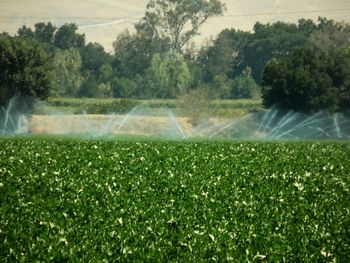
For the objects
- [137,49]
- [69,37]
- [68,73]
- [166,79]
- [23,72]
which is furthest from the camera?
[69,37]

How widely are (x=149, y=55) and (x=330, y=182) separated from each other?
11376 cm

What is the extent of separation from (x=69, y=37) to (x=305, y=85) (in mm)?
92437

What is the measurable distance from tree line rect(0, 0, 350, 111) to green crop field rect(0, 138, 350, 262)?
147 feet

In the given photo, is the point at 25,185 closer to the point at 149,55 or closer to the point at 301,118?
the point at 301,118

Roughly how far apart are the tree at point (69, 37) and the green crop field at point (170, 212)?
126388 mm

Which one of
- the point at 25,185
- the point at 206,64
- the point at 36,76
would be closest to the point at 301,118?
the point at 36,76

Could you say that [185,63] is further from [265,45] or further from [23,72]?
[23,72]

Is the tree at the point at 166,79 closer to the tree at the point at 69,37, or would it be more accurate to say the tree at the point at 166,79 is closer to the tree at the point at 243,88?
the tree at the point at 243,88

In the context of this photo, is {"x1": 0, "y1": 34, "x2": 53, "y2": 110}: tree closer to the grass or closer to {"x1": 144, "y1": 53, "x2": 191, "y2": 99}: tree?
the grass

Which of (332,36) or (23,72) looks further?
(332,36)

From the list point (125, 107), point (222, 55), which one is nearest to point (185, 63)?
point (222, 55)

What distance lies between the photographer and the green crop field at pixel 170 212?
734cm

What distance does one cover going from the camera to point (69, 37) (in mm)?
139375

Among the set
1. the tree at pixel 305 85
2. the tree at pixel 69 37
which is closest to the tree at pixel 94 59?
the tree at pixel 69 37
